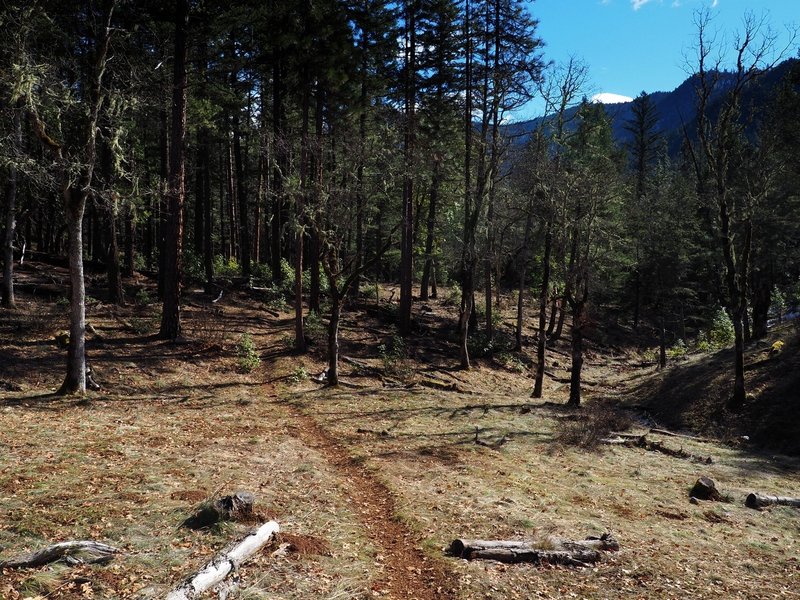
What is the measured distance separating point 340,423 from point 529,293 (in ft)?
111

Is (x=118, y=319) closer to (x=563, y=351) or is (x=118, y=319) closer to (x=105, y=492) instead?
(x=105, y=492)

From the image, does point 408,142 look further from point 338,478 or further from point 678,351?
point 678,351

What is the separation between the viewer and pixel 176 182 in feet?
58.3

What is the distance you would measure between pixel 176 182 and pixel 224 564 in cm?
1478

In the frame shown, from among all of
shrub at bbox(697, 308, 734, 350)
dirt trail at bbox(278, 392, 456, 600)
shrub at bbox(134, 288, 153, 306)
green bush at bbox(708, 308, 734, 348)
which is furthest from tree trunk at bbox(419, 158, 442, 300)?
green bush at bbox(708, 308, 734, 348)

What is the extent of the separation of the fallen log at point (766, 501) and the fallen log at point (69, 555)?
474 inches

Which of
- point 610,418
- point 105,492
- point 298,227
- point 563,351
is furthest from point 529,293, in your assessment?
point 105,492

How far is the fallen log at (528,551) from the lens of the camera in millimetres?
7414

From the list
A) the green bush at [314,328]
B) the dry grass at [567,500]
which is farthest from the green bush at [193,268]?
the dry grass at [567,500]

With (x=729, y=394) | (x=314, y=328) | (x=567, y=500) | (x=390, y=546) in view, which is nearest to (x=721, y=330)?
(x=729, y=394)

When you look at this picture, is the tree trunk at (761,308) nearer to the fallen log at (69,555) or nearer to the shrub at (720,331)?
the shrub at (720,331)

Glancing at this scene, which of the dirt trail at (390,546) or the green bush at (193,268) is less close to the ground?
the green bush at (193,268)

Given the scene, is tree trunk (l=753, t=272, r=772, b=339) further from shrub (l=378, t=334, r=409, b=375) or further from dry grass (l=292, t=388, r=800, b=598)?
shrub (l=378, t=334, r=409, b=375)

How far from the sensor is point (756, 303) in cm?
Result: 2856
